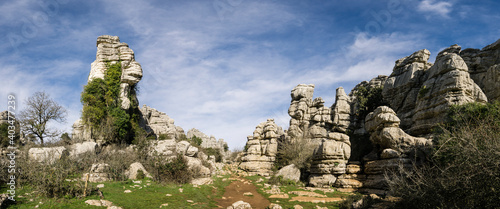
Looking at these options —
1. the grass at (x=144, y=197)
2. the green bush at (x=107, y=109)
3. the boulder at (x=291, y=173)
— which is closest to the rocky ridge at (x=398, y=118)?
the boulder at (x=291, y=173)

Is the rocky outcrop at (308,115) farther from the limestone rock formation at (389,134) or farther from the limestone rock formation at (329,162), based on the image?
the limestone rock formation at (389,134)

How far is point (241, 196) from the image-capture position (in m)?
21.8

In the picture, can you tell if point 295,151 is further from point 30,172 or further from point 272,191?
point 30,172

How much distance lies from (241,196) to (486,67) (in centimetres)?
3603

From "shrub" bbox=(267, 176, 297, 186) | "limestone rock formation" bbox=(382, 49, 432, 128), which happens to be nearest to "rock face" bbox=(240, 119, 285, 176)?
"shrub" bbox=(267, 176, 297, 186)

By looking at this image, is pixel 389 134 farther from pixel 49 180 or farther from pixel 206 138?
pixel 206 138

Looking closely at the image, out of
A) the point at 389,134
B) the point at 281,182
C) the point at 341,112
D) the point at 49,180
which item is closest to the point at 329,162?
the point at 281,182

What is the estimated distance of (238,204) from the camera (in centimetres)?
1617

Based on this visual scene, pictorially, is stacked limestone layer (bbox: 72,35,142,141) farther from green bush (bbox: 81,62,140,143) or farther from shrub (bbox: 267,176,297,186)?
shrub (bbox: 267,176,297,186)

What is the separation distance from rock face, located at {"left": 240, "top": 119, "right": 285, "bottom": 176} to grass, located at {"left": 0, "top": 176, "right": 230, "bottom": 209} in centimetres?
1308

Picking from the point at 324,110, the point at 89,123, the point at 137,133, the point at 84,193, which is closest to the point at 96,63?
the point at 89,123

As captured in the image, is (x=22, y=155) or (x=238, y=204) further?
(x=22, y=155)

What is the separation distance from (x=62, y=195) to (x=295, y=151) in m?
24.9

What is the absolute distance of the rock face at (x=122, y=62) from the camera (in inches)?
1333
